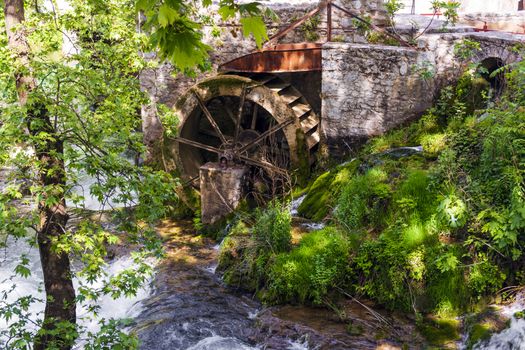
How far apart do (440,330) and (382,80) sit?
14.3 ft

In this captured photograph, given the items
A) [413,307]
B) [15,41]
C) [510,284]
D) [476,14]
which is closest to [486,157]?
[510,284]

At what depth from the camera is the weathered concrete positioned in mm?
9109

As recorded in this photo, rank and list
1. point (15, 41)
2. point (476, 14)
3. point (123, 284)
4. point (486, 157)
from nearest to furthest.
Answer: point (123, 284) < point (15, 41) < point (486, 157) < point (476, 14)

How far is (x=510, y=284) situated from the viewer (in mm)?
5406

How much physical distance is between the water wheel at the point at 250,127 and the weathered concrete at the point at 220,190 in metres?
0.47

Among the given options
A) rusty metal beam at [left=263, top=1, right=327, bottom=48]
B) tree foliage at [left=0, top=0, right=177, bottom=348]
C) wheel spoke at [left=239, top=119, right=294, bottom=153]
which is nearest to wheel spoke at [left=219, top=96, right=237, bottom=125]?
wheel spoke at [left=239, top=119, right=294, bottom=153]

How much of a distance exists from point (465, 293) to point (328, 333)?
1426 millimetres

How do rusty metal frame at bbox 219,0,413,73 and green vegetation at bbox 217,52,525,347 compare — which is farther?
rusty metal frame at bbox 219,0,413,73

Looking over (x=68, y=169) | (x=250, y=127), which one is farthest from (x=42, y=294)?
(x=250, y=127)

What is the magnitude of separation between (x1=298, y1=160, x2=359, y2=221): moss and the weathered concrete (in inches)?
53.8

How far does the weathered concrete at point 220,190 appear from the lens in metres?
9.11

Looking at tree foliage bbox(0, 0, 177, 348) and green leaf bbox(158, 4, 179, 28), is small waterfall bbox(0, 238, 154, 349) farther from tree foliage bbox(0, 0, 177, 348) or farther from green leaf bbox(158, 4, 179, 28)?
green leaf bbox(158, 4, 179, 28)

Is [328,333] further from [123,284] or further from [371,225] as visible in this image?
[123,284]

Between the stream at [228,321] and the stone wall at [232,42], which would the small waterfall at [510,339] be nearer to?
the stream at [228,321]
